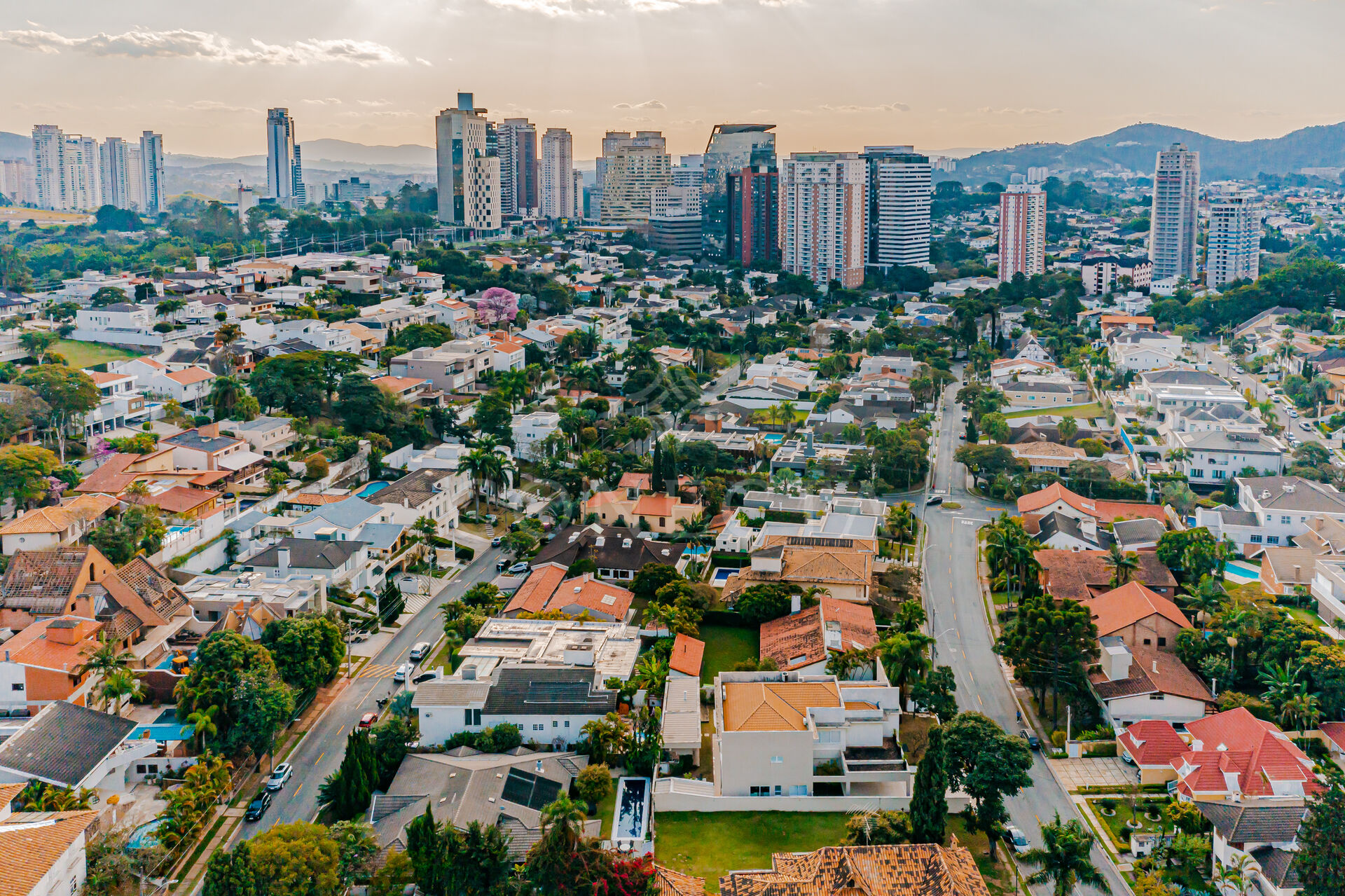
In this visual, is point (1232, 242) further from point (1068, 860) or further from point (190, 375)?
point (1068, 860)

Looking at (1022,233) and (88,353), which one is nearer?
(88,353)

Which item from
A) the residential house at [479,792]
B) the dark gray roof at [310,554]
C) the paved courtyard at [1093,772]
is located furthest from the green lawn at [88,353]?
the paved courtyard at [1093,772]

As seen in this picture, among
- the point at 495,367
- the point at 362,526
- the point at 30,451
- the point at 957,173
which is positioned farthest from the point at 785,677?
the point at 957,173

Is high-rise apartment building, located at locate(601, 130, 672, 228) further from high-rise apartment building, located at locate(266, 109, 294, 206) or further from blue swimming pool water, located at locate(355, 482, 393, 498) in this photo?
blue swimming pool water, located at locate(355, 482, 393, 498)

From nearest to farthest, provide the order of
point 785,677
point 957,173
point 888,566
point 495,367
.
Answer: point 785,677 < point 888,566 < point 495,367 < point 957,173

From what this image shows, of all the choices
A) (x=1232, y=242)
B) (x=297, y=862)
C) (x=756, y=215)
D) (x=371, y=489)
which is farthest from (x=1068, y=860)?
(x=756, y=215)

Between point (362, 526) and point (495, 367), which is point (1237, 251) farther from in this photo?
point (362, 526)

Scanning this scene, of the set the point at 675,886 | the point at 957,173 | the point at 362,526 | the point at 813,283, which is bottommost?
the point at 675,886
